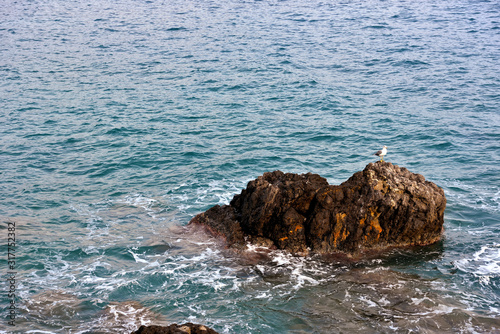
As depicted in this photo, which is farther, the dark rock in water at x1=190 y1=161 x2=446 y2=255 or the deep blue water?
the dark rock in water at x1=190 y1=161 x2=446 y2=255

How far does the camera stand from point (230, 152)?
82.1 ft

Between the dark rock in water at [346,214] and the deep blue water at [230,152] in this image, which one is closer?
the deep blue water at [230,152]

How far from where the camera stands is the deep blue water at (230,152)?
45.2ft

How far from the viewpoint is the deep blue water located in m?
13.8

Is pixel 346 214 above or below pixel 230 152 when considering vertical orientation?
above

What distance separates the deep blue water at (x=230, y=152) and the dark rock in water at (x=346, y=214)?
71 cm

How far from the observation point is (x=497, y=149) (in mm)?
23797

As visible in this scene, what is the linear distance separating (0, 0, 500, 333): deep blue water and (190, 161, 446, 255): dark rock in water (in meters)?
0.71

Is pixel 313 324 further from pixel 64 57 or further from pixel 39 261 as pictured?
pixel 64 57

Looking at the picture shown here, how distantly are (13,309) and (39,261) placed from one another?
3000 millimetres

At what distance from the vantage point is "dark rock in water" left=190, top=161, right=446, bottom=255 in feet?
51.8

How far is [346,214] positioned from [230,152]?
1040 centimetres

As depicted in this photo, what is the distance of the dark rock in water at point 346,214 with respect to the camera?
15.8 m

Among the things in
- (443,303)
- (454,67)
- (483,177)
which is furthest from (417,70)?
(443,303)
